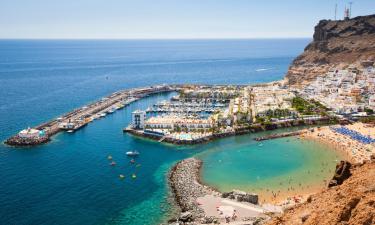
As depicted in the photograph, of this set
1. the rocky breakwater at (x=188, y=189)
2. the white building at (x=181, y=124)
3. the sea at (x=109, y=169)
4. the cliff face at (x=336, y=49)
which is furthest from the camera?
the cliff face at (x=336, y=49)

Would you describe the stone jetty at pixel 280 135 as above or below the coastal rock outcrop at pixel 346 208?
below

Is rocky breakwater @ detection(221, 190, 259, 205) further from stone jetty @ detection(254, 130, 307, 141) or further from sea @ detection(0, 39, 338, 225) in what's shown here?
stone jetty @ detection(254, 130, 307, 141)

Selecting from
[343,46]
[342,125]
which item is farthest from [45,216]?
[343,46]

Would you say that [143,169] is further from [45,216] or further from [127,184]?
[45,216]

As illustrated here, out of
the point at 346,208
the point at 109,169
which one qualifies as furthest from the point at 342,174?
the point at 109,169

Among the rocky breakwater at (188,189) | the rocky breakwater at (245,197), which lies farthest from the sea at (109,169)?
the rocky breakwater at (245,197)

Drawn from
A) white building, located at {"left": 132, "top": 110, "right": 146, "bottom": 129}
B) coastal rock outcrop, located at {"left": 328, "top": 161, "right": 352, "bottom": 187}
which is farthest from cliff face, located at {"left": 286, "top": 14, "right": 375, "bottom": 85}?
coastal rock outcrop, located at {"left": 328, "top": 161, "right": 352, "bottom": 187}

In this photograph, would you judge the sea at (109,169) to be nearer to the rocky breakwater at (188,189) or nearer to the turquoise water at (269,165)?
the turquoise water at (269,165)
